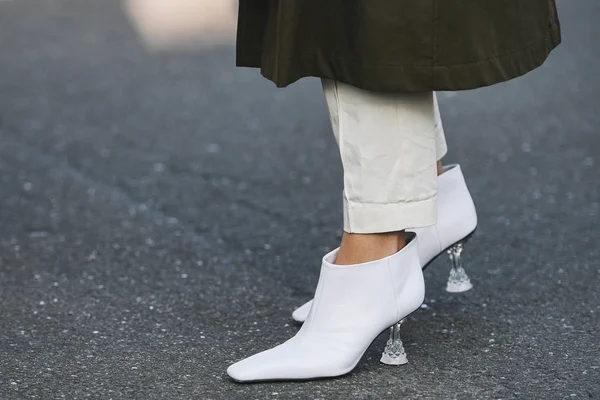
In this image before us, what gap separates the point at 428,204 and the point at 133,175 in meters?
1.73

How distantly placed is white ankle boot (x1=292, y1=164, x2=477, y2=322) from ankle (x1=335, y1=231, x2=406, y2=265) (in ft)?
0.65

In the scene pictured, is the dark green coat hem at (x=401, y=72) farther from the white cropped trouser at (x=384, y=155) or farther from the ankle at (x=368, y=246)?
the ankle at (x=368, y=246)

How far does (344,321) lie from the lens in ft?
6.15

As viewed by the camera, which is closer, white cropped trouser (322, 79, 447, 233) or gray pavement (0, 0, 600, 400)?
white cropped trouser (322, 79, 447, 233)

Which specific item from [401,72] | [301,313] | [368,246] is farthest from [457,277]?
[401,72]

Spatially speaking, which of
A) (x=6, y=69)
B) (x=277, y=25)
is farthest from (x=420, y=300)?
(x=6, y=69)

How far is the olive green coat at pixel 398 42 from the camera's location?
1728 mm

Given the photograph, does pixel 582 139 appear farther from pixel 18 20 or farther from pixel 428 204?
pixel 18 20

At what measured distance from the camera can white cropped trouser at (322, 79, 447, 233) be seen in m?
1.82

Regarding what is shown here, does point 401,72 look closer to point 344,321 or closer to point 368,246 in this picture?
point 368,246

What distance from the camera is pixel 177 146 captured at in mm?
3770

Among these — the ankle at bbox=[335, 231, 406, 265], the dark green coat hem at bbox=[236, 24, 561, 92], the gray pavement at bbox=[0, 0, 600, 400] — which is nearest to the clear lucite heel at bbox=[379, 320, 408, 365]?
the gray pavement at bbox=[0, 0, 600, 400]

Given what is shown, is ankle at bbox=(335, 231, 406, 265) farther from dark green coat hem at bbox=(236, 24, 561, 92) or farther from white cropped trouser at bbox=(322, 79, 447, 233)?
dark green coat hem at bbox=(236, 24, 561, 92)

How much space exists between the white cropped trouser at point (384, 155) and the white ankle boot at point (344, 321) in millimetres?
78
